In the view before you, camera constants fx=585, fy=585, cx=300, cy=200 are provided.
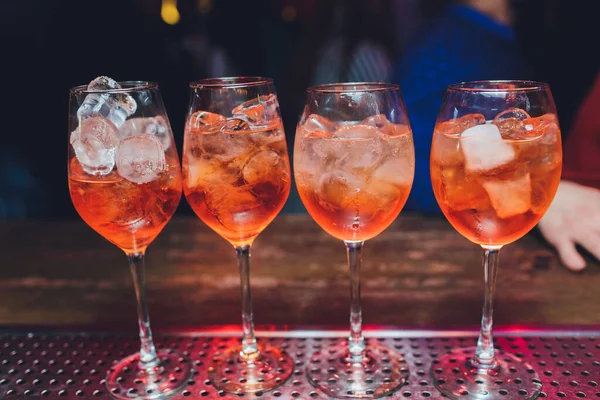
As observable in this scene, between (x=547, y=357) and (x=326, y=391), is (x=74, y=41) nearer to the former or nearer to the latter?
(x=326, y=391)

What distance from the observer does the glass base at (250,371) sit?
933 mm

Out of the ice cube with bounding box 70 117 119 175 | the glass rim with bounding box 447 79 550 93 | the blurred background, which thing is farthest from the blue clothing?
the ice cube with bounding box 70 117 119 175

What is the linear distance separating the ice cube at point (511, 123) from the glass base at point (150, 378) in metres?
0.63

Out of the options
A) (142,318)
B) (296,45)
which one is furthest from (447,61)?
(142,318)

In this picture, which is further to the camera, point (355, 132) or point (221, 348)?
point (221, 348)

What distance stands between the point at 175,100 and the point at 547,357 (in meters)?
1.38

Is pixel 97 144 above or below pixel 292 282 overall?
above

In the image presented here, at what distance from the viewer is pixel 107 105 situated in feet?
2.93

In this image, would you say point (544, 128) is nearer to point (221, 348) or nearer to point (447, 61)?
point (221, 348)

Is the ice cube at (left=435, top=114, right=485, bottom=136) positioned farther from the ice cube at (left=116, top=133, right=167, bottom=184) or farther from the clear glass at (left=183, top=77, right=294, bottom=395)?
the ice cube at (left=116, top=133, right=167, bottom=184)

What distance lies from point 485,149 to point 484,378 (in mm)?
377

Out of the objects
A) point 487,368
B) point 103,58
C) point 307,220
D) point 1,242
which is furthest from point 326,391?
point 103,58

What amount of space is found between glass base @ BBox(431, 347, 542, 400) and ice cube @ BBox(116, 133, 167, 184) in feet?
1.81

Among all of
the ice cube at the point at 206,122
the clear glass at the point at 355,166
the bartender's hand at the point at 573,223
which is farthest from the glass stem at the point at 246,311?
the bartender's hand at the point at 573,223
